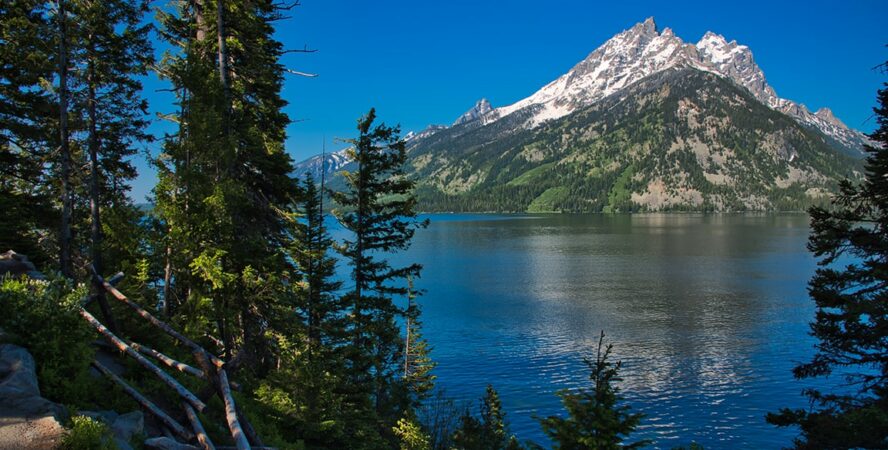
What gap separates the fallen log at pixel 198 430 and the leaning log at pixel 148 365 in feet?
0.52

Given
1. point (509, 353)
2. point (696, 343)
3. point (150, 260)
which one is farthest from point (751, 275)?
point (150, 260)

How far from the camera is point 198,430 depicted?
9820 mm

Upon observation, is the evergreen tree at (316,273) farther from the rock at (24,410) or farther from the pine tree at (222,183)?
the rock at (24,410)

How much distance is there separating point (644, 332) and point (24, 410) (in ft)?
191

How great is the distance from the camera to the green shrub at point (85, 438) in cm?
746

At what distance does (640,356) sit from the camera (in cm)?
4881

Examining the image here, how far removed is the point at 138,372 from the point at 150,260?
4153 millimetres

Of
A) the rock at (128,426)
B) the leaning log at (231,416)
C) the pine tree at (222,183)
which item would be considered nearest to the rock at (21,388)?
the rock at (128,426)

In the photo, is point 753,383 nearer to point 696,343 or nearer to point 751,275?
point 696,343

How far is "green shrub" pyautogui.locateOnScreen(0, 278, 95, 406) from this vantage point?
9.12 m

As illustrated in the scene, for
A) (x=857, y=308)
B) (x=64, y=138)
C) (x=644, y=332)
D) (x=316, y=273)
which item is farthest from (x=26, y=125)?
(x=644, y=332)

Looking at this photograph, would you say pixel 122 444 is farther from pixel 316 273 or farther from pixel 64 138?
pixel 316 273

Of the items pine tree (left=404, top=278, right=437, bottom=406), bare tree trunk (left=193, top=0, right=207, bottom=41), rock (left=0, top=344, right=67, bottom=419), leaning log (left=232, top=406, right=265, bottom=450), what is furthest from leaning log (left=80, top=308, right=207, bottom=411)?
pine tree (left=404, top=278, right=437, bottom=406)

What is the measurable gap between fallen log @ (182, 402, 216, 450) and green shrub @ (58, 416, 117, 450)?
1.95m
